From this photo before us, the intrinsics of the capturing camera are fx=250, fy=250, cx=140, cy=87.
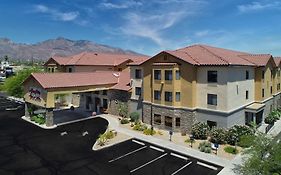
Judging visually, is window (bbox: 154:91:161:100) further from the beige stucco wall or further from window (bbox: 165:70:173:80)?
the beige stucco wall

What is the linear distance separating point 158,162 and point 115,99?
66.8 ft

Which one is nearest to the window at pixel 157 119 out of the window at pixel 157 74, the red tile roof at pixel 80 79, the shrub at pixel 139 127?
the shrub at pixel 139 127

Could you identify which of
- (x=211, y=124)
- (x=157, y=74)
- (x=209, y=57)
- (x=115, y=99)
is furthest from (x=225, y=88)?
(x=115, y=99)

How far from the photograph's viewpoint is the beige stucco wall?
29531 mm

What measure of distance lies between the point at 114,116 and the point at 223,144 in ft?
A: 63.0

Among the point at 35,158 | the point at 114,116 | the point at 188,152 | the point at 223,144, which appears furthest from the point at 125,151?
the point at 114,116

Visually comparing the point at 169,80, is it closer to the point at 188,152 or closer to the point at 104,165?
the point at 188,152

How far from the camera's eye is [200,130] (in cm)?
2992

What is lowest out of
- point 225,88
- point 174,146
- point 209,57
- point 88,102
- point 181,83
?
point 174,146

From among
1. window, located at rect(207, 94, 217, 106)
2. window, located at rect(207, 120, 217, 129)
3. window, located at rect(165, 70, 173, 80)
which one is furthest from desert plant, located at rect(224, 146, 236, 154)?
window, located at rect(165, 70, 173, 80)

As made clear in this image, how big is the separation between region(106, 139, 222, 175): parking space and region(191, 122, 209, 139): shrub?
537 centimetres

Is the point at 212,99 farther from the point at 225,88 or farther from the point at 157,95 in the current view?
the point at 157,95

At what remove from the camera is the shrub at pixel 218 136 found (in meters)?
28.2

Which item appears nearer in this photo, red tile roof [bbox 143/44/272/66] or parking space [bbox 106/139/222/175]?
parking space [bbox 106/139/222/175]
